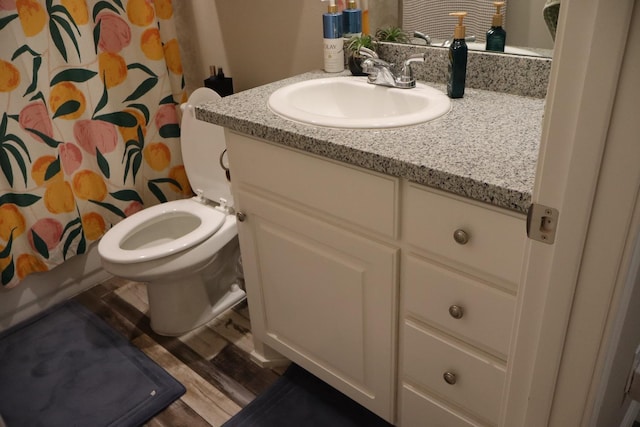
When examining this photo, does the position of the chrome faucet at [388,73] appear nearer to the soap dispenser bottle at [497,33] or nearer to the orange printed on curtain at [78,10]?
the soap dispenser bottle at [497,33]

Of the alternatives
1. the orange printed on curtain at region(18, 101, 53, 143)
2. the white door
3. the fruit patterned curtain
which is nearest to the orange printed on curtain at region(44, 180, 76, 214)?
the fruit patterned curtain

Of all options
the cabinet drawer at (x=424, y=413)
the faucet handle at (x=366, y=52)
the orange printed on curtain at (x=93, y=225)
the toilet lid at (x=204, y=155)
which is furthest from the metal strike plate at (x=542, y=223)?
the orange printed on curtain at (x=93, y=225)

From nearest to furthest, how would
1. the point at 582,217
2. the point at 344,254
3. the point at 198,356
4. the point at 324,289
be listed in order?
the point at 582,217 → the point at 344,254 → the point at 324,289 → the point at 198,356

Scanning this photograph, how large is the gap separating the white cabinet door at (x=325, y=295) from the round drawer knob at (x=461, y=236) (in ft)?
0.58

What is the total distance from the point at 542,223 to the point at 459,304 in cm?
50

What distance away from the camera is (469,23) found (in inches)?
58.0

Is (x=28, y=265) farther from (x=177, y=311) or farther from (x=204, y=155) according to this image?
(x=204, y=155)

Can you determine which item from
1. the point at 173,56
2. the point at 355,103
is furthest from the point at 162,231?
the point at 355,103

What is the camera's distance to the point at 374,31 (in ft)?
5.49

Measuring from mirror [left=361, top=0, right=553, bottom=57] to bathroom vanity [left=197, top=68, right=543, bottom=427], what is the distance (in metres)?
0.14

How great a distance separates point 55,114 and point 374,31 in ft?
3.82

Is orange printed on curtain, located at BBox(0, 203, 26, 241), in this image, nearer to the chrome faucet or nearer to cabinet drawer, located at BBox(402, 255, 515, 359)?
the chrome faucet

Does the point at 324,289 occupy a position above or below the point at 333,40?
below

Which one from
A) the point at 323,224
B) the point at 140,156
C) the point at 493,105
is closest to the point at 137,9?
the point at 140,156
